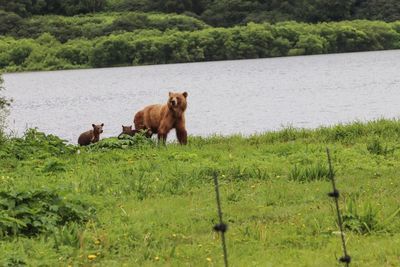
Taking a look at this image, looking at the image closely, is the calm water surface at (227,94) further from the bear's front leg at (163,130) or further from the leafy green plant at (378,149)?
the leafy green plant at (378,149)

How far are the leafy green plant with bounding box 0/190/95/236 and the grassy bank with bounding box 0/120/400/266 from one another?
0.05 feet

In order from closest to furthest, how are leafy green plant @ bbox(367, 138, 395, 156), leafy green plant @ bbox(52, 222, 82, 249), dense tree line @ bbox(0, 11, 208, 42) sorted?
leafy green plant @ bbox(52, 222, 82, 249) → leafy green plant @ bbox(367, 138, 395, 156) → dense tree line @ bbox(0, 11, 208, 42)

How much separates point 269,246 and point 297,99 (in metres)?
28.4

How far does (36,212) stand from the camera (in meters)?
8.42

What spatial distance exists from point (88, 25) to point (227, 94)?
5712 centimetres

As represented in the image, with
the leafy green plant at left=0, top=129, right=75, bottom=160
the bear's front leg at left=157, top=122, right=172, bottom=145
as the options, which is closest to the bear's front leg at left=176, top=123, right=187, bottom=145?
the bear's front leg at left=157, top=122, right=172, bottom=145

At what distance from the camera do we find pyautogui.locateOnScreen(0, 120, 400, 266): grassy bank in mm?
7391

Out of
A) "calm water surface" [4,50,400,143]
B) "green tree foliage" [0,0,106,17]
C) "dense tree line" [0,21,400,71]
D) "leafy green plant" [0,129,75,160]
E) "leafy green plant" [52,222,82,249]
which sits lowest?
"calm water surface" [4,50,400,143]

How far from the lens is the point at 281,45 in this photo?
7762 cm

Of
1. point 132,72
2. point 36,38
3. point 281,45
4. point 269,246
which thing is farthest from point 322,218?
point 36,38

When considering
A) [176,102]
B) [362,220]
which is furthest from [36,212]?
[176,102]

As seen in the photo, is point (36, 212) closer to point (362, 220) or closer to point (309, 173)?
point (362, 220)

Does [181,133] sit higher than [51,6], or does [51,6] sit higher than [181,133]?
[51,6]

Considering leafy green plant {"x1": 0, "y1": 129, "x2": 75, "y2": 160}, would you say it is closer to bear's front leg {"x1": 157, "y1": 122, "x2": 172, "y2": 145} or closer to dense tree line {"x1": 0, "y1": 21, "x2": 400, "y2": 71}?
bear's front leg {"x1": 157, "y1": 122, "x2": 172, "y2": 145}
